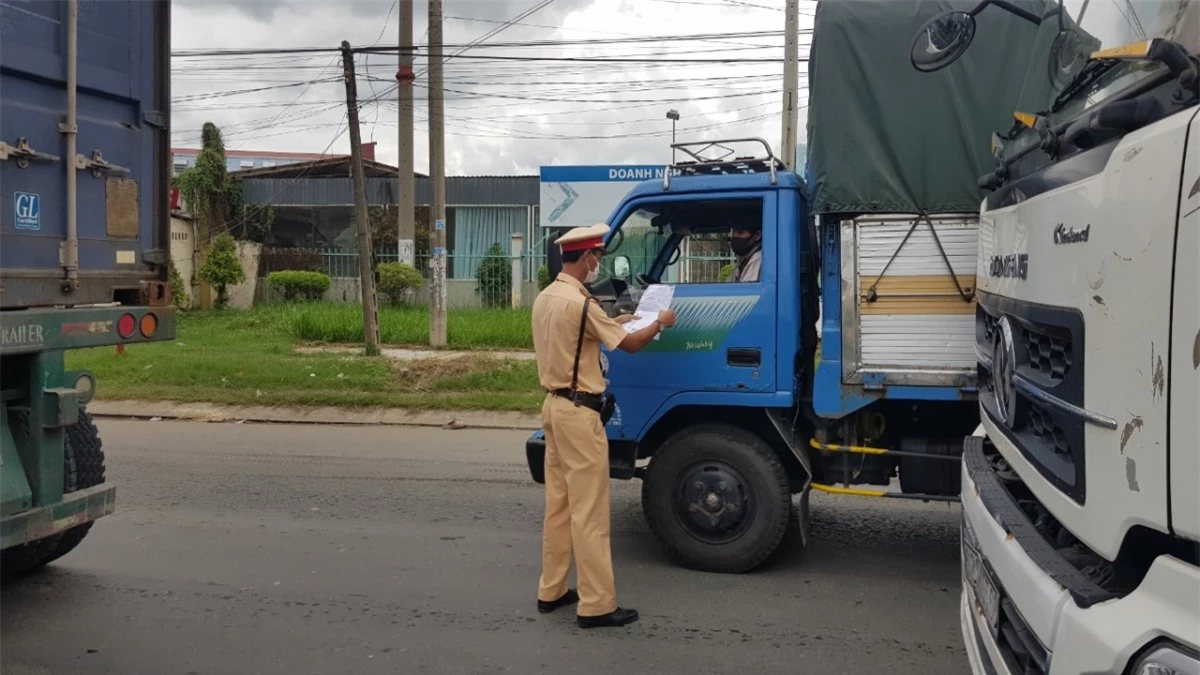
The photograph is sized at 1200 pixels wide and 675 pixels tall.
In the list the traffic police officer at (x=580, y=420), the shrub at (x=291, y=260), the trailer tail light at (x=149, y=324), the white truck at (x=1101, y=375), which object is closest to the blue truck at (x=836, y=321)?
the traffic police officer at (x=580, y=420)

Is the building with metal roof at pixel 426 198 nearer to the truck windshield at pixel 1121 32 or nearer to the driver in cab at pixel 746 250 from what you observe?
the driver in cab at pixel 746 250

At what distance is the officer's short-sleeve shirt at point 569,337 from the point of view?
4441mm

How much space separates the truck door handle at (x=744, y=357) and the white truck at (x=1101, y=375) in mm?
1870

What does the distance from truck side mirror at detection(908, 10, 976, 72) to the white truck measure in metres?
0.78

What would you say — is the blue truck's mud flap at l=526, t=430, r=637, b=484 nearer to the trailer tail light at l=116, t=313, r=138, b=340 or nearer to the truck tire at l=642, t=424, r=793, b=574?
the truck tire at l=642, t=424, r=793, b=574

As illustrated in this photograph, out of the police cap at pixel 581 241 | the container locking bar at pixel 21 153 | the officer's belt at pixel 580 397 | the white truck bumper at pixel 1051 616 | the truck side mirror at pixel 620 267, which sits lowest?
the white truck bumper at pixel 1051 616

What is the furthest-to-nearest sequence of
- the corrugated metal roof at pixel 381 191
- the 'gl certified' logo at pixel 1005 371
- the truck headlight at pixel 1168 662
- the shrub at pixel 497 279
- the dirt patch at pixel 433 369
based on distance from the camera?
the corrugated metal roof at pixel 381 191, the shrub at pixel 497 279, the dirt patch at pixel 433 369, the 'gl certified' logo at pixel 1005 371, the truck headlight at pixel 1168 662

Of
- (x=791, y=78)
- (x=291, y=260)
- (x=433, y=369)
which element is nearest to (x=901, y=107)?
(x=433, y=369)

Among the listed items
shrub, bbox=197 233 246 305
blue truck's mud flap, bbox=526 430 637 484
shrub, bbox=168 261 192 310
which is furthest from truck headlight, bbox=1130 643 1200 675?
shrub, bbox=197 233 246 305

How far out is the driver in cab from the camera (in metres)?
5.13

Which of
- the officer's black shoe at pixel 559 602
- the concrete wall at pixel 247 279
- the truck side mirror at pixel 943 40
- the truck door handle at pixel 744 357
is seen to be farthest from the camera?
the concrete wall at pixel 247 279

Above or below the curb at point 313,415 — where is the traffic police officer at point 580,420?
→ above

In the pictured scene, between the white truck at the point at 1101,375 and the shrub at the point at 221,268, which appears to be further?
the shrub at the point at 221,268

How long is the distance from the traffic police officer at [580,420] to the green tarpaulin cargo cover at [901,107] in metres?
1.33
